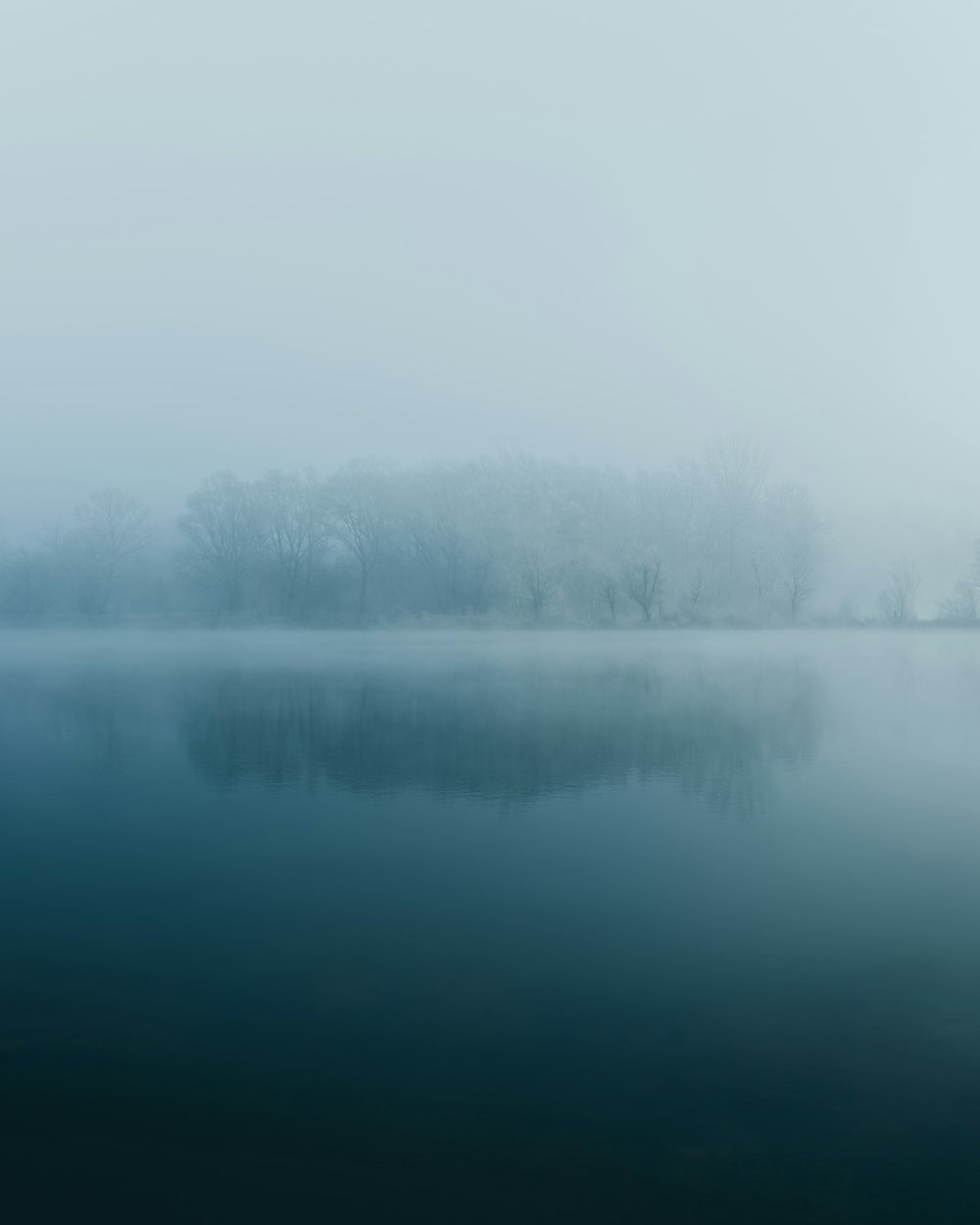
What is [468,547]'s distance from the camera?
183 feet

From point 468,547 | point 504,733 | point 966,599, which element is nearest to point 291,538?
point 468,547

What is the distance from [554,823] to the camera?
10008mm

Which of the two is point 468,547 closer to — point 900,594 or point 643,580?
point 643,580

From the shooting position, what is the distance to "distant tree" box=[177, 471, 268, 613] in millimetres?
60844

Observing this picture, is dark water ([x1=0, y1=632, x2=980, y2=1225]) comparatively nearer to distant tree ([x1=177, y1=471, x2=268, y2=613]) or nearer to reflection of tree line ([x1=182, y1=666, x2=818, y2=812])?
reflection of tree line ([x1=182, y1=666, x2=818, y2=812])

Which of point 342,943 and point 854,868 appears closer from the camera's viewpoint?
point 342,943

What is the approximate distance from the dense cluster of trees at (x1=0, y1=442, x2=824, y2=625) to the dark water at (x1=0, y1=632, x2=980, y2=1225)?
39351 millimetres

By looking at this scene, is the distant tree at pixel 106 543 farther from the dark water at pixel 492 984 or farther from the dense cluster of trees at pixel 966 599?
the dark water at pixel 492 984

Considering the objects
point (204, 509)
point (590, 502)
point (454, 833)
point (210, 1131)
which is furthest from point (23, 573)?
point (210, 1131)

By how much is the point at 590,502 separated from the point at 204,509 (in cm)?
2294

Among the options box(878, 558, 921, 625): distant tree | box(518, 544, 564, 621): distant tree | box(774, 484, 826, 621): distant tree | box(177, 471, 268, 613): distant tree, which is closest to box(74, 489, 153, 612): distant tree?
box(177, 471, 268, 613): distant tree

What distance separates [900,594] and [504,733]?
48845mm

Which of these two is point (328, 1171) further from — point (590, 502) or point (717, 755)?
point (590, 502)

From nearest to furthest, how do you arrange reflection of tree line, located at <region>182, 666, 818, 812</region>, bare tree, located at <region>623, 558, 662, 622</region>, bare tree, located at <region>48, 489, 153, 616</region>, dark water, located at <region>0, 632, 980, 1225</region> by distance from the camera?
dark water, located at <region>0, 632, 980, 1225</region> < reflection of tree line, located at <region>182, 666, 818, 812</region> < bare tree, located at <region>623, 558, 662, 622</region> < bare tree, located at <region>48, 489, 153, 616</region>
